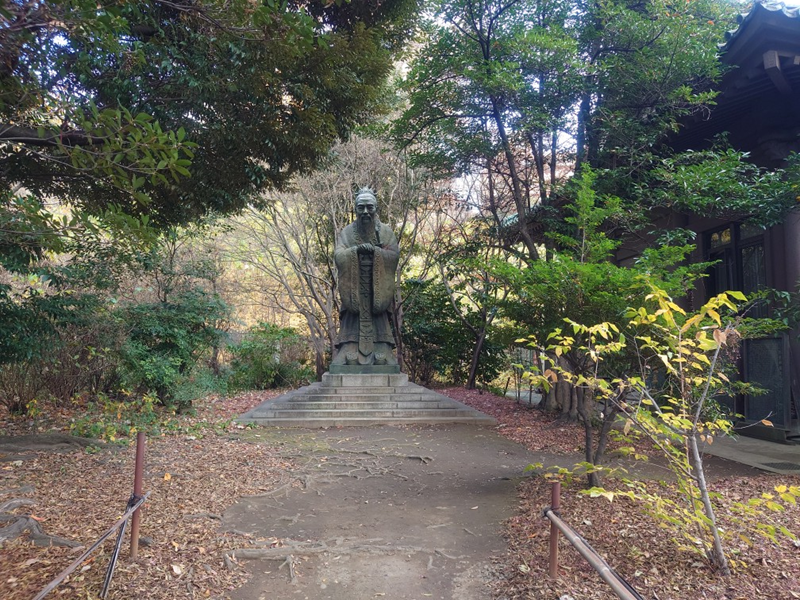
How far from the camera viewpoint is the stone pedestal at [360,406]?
8711mm

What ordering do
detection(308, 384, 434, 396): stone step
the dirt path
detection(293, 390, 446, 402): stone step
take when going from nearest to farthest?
the dirt path → detection(293, 390, 446, 402): stone step → detection(308, 384, 434, 396): stone step

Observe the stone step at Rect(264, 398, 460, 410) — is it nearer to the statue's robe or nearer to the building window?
the statue's robe

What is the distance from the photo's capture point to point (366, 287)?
10430 mm

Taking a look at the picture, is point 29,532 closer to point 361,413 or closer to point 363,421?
point 363,421

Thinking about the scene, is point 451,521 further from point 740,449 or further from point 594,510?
point 740,449

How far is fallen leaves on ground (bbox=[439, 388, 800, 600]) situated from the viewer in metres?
2.79

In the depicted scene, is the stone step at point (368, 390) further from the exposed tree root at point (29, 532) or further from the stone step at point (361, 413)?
the exposed tree root at point (29, 532)

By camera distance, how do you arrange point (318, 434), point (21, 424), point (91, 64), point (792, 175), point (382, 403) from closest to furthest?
1. point (91, 64)
2. point (792, 175)
3. point (21, 424)
4. point (318, 434)
5. point (382, 403)

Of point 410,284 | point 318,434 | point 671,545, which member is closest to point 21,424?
point 318,434

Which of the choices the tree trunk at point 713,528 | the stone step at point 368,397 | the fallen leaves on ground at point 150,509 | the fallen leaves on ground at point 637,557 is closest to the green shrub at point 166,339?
the fallen leaves on ground at point 150,509

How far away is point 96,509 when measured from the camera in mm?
4234

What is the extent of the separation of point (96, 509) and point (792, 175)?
768 cm

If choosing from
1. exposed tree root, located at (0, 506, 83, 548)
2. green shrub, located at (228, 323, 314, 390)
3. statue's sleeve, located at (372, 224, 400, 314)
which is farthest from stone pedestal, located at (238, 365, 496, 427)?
exposed tree root, located at (0, 506, 83, 548)

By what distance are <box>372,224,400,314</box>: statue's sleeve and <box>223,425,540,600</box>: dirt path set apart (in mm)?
3690
